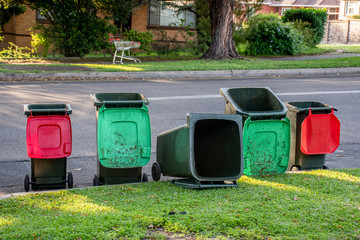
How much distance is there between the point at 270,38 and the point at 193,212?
63.5ft

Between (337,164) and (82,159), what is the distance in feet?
11.2

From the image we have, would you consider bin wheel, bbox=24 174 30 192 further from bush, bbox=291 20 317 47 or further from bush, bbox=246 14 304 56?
bush, bbox=291 20 317 47

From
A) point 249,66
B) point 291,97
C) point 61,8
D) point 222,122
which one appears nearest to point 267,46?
point 249,66

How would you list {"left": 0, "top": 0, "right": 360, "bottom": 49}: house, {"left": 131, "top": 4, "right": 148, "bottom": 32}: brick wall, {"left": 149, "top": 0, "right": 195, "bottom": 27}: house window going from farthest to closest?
{"left": 149, "top": 0, "right": 195, "bottom": 27}: house window → {"left": 131, "top": 4, "right": 148, "bottom": 32}: brick wall → {"left": 0, "top": 0, "right": 360, "bottom": 49}: house

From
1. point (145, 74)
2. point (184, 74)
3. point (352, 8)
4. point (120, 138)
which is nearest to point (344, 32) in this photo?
point (352, 8)

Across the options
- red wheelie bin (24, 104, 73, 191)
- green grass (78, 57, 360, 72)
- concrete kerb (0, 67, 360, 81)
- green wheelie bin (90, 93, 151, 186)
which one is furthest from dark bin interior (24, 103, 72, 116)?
green grass (78, 57, 360, 72)

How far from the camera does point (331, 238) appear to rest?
3951 mm

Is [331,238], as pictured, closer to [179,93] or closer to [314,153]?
[314,153]

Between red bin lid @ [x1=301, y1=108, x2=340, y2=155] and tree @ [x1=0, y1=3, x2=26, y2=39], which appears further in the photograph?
tree @ [x1=0, y1=3, x2=26, y2=39]

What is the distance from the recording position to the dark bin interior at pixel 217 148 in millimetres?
5250

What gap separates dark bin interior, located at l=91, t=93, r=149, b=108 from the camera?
5484mm

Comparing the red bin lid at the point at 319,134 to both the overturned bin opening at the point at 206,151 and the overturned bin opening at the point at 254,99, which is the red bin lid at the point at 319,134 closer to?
the overturned bin opening at the point at 254,99

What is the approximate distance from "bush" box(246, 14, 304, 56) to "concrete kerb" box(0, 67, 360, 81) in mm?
5995

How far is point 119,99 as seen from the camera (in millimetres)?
5914
